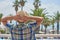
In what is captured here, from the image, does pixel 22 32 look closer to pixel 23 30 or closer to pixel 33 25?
pixel 23 30

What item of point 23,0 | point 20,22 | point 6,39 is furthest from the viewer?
point 23,0

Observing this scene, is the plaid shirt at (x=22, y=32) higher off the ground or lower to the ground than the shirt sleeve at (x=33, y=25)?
lower

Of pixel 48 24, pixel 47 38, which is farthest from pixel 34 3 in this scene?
pixel 47 38

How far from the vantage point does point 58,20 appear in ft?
128

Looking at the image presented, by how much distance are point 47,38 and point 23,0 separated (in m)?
32.0

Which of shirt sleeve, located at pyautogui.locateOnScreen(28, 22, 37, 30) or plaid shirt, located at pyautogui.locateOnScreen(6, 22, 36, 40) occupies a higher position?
shirt sleeve, located at pyautogui.locateOnScreen(28, 22, 37, 30)

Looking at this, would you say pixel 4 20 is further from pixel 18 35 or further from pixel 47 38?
pixel 47 38

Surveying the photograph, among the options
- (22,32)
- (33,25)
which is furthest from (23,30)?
(33,25)

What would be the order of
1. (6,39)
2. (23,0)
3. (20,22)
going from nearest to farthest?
(20,22) < (6,39) < (23,0)

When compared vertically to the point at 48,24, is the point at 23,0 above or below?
above

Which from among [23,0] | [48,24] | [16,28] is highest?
[23,0]

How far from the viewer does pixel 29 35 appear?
9.98ft

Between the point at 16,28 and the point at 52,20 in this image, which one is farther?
the point at 52,20

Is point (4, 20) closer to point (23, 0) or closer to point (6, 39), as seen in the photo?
point (6, 39)
